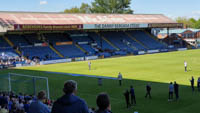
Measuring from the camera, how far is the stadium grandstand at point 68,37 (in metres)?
56.4

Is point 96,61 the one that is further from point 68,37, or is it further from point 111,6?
point 111,6

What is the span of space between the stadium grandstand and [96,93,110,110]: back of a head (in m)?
47.7

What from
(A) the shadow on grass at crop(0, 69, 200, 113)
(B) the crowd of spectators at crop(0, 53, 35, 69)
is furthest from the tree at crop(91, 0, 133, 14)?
(A) the shadow on grass at crop(0, 69, 200, 113)

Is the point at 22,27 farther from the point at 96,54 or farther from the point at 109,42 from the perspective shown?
the point at 109,42

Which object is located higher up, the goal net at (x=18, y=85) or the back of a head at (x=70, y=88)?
the back of a head at (x=70, y=88)

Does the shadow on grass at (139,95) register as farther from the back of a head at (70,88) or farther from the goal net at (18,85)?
the back of a head at (70,88)

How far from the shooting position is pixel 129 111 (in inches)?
714

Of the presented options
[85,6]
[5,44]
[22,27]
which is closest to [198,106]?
[22,27]

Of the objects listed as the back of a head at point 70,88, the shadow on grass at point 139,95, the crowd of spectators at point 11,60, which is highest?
the back of a head at point 70,88

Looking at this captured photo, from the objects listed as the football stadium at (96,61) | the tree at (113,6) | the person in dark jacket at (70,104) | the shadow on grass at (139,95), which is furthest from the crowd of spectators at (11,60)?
the tree at (113,6)

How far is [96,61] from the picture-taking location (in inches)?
2244

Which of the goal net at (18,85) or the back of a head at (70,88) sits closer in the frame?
the back of a head at (70,88)

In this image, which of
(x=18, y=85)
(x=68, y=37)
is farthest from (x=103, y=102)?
(x=68, y=37)

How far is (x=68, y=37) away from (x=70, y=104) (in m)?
66.2
